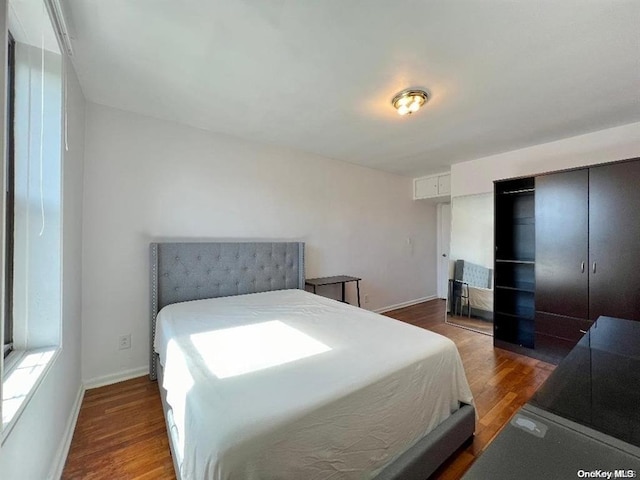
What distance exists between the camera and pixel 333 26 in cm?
143

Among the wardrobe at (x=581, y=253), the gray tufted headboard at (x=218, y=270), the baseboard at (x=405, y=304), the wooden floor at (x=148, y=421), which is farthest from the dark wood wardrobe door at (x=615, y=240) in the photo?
the gray tufted headboard at (x=218, y=270)

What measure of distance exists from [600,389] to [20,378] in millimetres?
2184

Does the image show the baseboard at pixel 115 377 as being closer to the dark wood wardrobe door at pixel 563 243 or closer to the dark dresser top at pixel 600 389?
the dark dresser top at pixel 600 389

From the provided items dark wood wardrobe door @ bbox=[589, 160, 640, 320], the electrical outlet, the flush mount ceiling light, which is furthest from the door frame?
the electrical outlet

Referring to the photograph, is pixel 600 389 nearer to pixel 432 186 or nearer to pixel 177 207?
pixel 177 207

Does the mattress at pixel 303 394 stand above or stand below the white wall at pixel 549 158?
below

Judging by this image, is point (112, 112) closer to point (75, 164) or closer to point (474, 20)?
point (75, 164)

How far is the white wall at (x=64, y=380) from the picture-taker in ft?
3.34

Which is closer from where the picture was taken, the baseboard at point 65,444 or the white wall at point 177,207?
the baseboard at point 65,444

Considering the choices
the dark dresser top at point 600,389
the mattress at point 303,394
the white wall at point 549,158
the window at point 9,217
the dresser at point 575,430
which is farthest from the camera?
the white wall at point 549,158

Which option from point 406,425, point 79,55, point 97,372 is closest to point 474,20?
point 406,425

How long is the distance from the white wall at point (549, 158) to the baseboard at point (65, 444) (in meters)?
4.82

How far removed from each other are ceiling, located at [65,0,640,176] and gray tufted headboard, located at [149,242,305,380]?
1291mm

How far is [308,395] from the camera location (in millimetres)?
1039
